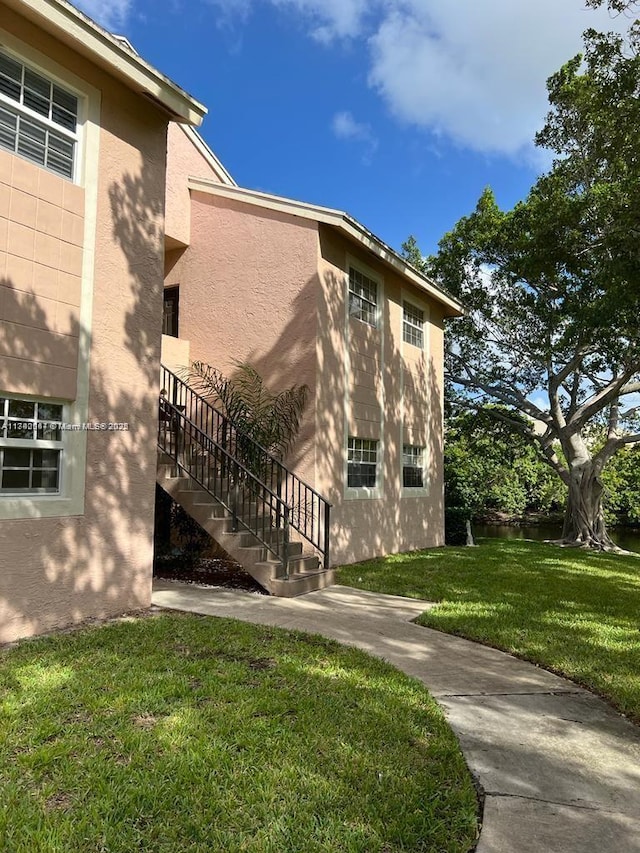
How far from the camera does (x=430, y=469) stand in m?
14.7

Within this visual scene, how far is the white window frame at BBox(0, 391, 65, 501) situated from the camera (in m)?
5.62

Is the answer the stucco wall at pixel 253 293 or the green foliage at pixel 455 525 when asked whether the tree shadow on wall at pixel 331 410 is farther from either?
the green foliage at pixel 455 525

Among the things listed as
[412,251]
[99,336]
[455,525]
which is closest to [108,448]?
[99,336]

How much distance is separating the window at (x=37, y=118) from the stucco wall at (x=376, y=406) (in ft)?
16.5

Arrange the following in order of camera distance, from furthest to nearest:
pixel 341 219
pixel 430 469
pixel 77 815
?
pixel 430 469 → pixel 341 219 → pixel 77 815

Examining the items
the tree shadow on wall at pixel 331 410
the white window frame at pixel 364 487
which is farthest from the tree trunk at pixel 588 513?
the white window frame at pixel 364 487

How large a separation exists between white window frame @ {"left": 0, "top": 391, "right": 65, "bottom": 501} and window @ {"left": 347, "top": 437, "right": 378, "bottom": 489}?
20.2ft

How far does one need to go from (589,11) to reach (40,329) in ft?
25.9

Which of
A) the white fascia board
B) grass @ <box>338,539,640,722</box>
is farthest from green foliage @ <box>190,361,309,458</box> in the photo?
the white fascia board

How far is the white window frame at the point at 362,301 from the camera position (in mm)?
11602

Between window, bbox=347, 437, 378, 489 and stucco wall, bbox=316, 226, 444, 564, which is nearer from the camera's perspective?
stucco wall, bbox=316, 226, 444, 564

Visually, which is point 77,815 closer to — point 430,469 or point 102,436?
point 102,436

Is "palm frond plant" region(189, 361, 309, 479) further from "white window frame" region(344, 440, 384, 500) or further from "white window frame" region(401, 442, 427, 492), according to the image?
"white window frame" region(401, 442, 427, 492)

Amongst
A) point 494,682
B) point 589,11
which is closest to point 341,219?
point 589,11
